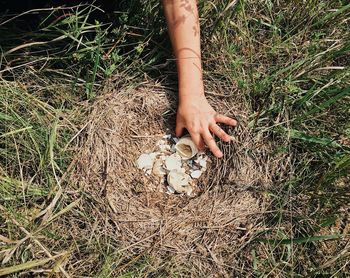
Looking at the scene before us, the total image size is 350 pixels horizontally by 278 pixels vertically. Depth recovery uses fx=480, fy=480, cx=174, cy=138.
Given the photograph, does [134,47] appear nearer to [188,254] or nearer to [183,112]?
[183,112]

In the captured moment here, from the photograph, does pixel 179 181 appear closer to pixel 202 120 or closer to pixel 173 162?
pixel 173 162

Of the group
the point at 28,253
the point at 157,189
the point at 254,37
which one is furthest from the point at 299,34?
the point at 28,253

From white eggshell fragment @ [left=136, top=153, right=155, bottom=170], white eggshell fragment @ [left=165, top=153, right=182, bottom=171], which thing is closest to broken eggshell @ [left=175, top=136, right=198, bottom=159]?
white eggshell fragment @ [left=165, top=153, right=182, bottom=171]

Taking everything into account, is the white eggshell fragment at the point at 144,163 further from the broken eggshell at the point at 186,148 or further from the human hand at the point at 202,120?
the human hand at the point at 202,120

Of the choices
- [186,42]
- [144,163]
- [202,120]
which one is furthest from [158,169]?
[186,42]

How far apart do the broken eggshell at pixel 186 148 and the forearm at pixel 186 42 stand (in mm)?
185

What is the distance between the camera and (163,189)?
2049 mm

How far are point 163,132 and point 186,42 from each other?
432 mm

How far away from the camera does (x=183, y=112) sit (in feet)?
6.46

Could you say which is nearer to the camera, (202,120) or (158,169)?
(202,120)

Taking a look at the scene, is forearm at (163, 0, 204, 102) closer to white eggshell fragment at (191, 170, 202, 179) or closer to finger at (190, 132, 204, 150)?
finger at (190, 132, 204, 150)

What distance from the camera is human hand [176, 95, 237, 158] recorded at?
6.40 ft

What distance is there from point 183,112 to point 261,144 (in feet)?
1.16

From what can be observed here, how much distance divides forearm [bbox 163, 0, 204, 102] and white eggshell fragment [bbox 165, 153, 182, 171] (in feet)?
0.90
